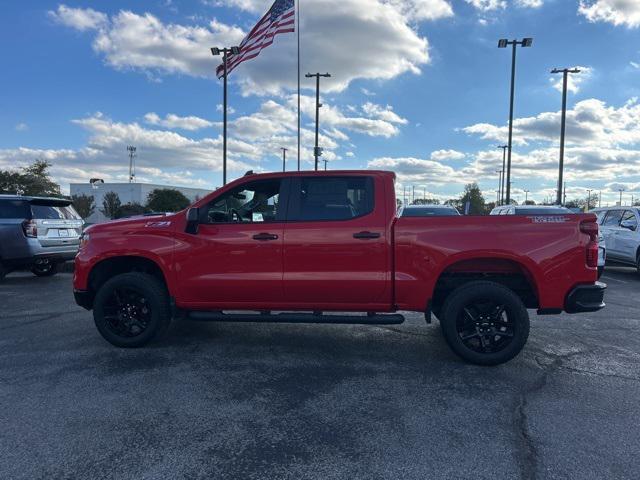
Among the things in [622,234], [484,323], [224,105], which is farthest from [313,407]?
[224,105]

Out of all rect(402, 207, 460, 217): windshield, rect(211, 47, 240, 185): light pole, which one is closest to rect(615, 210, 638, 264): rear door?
rect(402, 207, 460, 217): windshield

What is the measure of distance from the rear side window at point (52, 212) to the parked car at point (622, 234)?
42.6ft

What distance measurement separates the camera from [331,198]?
4969mm

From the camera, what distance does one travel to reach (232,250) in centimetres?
491

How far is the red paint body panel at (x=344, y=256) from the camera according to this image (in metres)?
4.57

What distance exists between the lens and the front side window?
505 cm

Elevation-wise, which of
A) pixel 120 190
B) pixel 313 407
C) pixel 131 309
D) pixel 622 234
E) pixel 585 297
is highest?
pixel 120 190

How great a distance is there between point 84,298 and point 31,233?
505 centimetres

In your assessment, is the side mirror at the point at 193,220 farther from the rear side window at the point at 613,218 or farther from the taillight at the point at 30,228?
the rear side window at the point at 613,218

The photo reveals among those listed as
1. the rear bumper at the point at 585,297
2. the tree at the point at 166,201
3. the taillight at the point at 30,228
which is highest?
the tree at the point at 166,201

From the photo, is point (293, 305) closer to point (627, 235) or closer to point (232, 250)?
point (232, 250)

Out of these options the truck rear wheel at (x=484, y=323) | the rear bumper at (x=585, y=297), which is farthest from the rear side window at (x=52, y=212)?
the rear bumper at (x=585, y=297)

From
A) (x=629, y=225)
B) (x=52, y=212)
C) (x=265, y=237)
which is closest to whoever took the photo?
(x=265, y=237)

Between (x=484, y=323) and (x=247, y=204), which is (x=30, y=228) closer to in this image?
(x=247, y=204)
